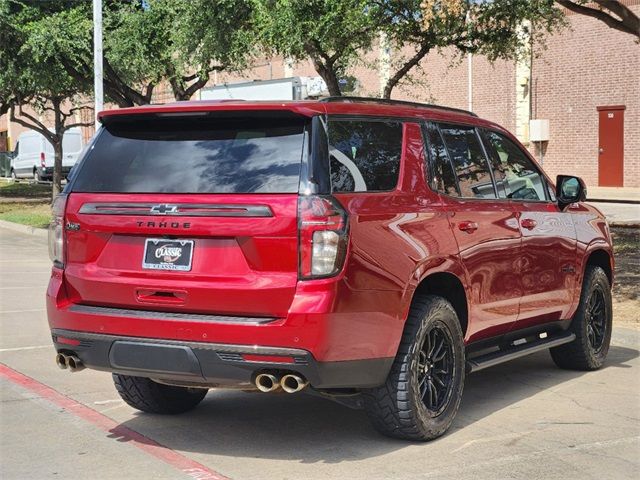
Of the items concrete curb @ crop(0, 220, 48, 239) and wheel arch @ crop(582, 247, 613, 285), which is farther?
concrete curb @ crop(0, 220, 48, 239)

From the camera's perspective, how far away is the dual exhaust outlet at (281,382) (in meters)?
4.99

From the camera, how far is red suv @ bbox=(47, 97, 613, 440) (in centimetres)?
496

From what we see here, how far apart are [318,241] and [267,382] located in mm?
782

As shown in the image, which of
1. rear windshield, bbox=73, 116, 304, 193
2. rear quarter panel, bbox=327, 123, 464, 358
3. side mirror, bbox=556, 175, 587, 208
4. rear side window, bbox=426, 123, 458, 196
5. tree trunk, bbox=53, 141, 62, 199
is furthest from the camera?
tree trunk, bbox=53, 141, 62, 199

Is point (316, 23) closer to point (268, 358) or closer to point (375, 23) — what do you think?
point (375, 23)

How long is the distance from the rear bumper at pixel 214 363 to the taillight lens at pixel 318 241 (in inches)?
16.7

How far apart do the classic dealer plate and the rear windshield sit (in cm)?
30

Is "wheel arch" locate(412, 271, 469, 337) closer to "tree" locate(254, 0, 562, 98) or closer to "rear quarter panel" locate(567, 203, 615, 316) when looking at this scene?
"rear quarter panel" locate(567, 203, 615, 316)

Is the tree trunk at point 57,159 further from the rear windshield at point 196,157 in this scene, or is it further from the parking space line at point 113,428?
the rear windshield at point 196,157

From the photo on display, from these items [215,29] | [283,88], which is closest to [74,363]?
[215,29]

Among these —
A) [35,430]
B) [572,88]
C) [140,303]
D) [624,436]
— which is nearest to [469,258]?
[624,436]

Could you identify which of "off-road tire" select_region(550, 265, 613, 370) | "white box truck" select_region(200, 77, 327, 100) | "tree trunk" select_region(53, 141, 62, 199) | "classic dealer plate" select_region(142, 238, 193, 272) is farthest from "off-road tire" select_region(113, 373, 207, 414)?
"tree trunk" select_region(53, 141, 62, 199)

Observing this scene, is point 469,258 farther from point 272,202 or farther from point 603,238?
point 603,238

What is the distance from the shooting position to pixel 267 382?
503cm
